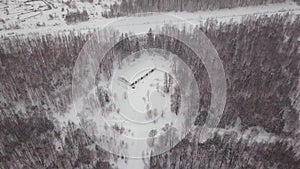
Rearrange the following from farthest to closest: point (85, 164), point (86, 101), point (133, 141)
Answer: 1. point (86, 101)
2. point (133, 141)
3. point (85, 164)

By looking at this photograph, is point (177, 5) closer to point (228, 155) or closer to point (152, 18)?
point (152, 18)

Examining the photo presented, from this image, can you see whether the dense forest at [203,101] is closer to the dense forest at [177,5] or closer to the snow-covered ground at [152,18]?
the snow-covered ground at [152,18]

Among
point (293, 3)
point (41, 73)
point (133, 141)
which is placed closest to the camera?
point (133, 141)

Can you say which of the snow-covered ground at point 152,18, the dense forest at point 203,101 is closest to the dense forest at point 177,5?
the snow-covered ground at point 152,18

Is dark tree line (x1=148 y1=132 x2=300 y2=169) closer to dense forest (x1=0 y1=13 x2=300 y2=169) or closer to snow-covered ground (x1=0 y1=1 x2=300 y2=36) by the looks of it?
dense forest (x1=0 y1=13 x2=300 y2=169)

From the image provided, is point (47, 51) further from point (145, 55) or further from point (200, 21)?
point (200, 21)

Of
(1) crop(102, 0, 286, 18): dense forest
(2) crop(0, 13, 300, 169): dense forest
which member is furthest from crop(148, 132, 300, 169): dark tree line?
(1) crop(102, 0, 286, 18): dense forest

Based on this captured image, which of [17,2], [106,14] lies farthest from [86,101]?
[17,2]

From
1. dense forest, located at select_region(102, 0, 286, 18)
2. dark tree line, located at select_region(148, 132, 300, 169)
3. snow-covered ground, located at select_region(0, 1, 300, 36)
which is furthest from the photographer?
dense forest, located at select_region(102, 0, 286, 18)
